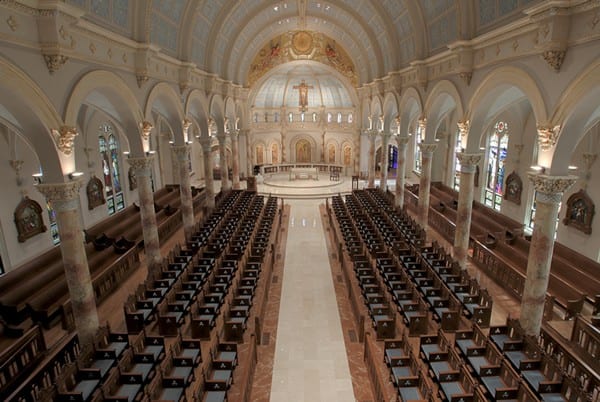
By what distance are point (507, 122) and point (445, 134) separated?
745cm

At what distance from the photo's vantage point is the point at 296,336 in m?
10.6

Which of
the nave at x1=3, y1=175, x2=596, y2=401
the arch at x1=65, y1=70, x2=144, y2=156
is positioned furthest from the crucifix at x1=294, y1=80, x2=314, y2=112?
the arch at x1=65, y1=70, x2=144, y2=156

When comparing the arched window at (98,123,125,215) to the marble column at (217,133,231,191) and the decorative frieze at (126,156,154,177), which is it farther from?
the decorative frieze at (126,156,154,177)

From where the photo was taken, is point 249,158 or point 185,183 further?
point 249,158

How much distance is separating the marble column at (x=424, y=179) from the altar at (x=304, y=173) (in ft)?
57.3

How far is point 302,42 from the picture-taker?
32531 millimetres

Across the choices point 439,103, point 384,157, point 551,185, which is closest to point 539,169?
point 551,185

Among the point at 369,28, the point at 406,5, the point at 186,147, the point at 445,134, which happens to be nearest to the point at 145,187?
the point at 186,147

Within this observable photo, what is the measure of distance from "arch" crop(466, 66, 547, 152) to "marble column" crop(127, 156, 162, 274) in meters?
11.6

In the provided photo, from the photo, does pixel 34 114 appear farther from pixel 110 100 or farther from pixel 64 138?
pixel 110 100

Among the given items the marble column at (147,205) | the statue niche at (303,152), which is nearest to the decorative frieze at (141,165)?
the marble column at (147,205)

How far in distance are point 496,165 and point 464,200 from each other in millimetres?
9385

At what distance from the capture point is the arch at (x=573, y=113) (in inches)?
288

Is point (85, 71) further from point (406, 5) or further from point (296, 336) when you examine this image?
point (406, 5)
